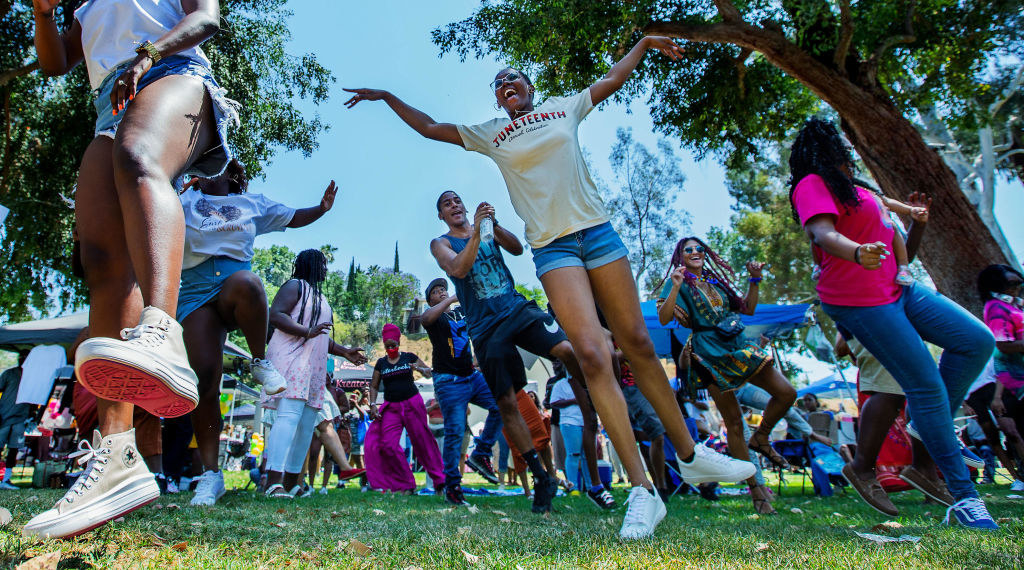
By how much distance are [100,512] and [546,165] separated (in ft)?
7.95

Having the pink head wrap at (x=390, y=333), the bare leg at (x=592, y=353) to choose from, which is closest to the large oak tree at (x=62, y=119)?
the pink head wrap at (x=390, y=333)

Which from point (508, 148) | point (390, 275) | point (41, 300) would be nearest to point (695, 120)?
point (508, 148)

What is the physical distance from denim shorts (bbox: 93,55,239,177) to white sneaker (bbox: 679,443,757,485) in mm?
2415

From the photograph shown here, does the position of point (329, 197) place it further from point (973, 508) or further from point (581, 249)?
point (973, 508)

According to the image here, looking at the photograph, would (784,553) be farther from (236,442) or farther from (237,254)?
(236,442)

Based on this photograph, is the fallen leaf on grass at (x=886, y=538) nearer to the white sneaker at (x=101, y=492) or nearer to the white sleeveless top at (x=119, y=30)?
the white sneaker at (x=101, y=492)

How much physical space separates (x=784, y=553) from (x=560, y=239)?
1.70m

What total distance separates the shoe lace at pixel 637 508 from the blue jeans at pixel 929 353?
1.69 metres

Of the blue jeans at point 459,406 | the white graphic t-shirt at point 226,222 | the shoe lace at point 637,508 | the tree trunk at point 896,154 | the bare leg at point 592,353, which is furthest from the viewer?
the tree trunk at point 896,154

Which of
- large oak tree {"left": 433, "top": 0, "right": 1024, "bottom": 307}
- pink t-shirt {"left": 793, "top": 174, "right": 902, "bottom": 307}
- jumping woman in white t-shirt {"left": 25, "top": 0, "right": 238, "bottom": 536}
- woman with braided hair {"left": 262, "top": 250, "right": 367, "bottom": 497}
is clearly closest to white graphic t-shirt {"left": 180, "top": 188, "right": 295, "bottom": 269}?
woman with braided hair {"left": 262, "top": 250, "right": 367, "bottom": 497}

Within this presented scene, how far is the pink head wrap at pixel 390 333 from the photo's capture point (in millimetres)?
8102

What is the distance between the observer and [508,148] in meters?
3.49

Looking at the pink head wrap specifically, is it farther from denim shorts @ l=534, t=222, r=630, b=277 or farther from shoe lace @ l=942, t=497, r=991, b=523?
shoe lace @ l=942, t=497, r=991, b=523

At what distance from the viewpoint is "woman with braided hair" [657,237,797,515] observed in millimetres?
4742
